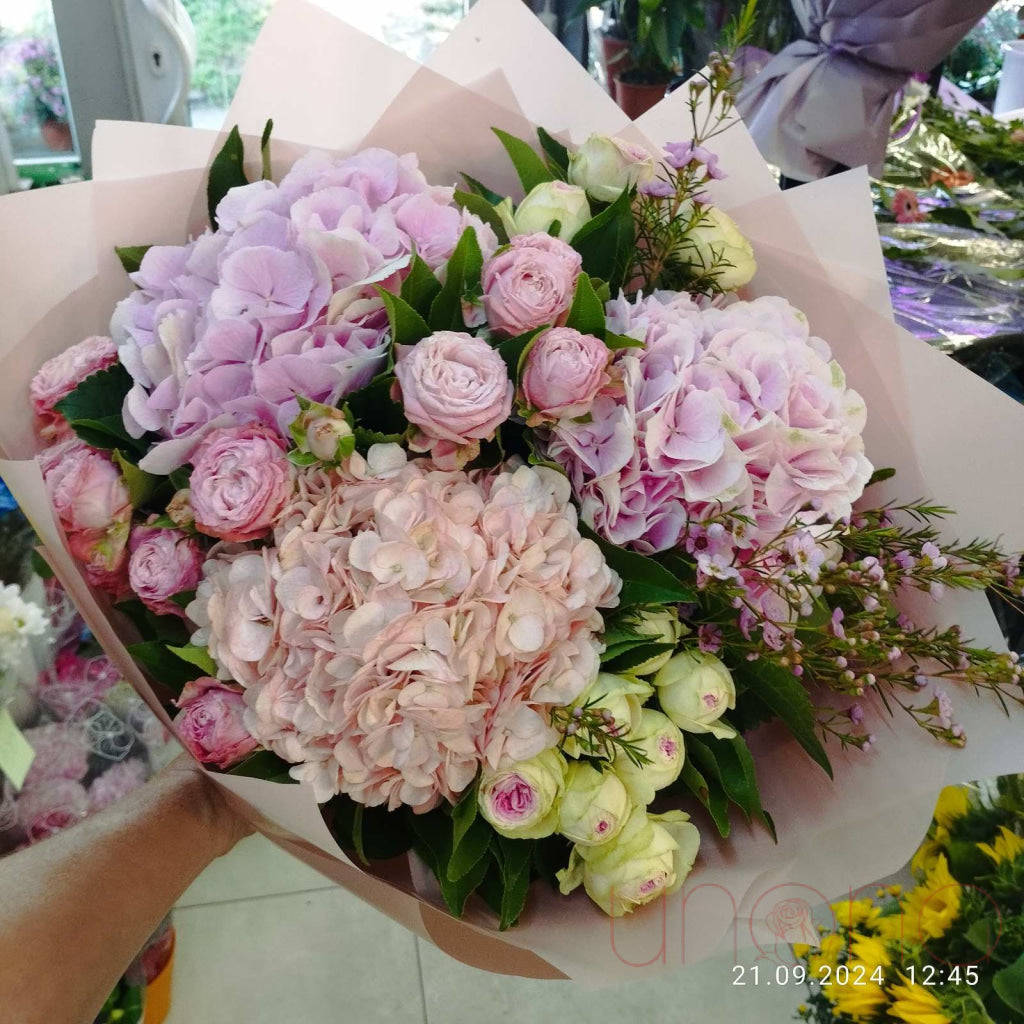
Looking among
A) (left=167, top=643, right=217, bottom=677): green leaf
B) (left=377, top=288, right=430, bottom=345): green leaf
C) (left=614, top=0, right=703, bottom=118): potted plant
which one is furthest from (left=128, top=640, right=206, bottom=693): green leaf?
(left=614, top=0, right=703, bottom=118): potted plant

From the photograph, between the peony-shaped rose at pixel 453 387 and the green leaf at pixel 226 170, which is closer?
the peony-shaped rose at pixel 453 387

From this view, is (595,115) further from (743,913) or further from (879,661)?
(743,913)

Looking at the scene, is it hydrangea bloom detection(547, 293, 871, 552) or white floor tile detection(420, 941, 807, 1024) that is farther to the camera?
white floor tile detection(420, 941, 807, 1024)

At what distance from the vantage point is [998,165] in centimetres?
127

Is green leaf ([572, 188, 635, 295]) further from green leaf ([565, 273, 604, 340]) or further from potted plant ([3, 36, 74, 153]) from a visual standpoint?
potted plant ([3, 36, 74, 153])

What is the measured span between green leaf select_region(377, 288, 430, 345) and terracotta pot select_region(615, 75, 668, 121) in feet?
3.31

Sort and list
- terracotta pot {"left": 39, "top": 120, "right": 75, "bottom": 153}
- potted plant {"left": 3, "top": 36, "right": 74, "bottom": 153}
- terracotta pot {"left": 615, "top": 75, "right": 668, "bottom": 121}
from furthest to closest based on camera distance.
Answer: terracotta pot {"left": 39, "top": 120, "right": 75, "bottom": 153}
potted plant {"left": 3, "top": 36, "right": 74, "bottom": 153}
terracotta pot {"left": 615, "top": 75, "right": 668, "bottom": 121}

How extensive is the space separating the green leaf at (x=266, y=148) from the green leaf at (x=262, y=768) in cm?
40

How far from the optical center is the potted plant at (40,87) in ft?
6.74

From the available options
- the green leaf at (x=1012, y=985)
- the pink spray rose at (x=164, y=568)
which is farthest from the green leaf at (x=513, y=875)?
the green leaf at (x=1012, y=985)

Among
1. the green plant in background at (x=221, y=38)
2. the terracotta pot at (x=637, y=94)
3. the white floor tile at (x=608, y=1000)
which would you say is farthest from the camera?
the green plant in background at (x=221, y=38)

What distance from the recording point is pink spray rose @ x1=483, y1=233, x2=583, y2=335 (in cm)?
54

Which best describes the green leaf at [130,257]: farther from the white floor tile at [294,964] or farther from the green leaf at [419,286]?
the white floor tile at [294,964]

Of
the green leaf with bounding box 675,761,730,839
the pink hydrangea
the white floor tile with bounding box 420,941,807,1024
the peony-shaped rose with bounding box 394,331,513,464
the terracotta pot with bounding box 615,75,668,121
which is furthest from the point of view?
the terracotta pot with bounding box 615,75,668,121
